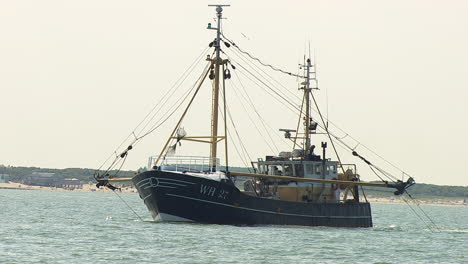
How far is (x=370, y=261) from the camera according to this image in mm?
44281

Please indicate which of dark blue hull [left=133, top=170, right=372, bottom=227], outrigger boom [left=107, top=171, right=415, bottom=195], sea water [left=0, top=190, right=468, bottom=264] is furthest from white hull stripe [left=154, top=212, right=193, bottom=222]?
outrigger boom [left=107, top=171, right=415, bottom=195]

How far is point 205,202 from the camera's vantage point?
5838cm

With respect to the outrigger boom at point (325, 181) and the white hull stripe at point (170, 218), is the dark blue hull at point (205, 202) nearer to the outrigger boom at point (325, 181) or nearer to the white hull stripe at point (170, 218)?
the white hull stripe at point (170, 218)

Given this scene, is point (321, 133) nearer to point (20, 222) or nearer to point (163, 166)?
point (163, 166)

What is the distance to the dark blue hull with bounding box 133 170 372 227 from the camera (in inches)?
2271

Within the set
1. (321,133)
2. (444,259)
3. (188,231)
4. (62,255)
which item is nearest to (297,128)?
(321,133)

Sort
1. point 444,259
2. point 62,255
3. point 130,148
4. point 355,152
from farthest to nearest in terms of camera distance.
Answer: point 355,152, point 130,148, point 444,259, point 62,255

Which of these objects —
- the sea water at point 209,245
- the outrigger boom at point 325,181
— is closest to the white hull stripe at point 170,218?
the sea water at point 209,245

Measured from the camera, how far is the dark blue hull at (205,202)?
57.7m

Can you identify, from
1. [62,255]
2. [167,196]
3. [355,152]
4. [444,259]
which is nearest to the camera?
[62,255]

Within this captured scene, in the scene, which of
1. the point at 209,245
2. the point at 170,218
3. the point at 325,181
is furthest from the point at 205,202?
the point at 209,245

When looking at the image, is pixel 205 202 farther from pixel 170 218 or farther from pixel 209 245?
pixel 209 245

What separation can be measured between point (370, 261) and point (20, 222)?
30.1 meters

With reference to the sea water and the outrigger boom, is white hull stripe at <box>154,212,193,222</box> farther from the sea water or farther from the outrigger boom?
the outrigger boom
